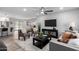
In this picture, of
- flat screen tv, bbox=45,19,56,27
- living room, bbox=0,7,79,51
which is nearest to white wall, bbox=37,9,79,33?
living room, bbox=0,7,79,51

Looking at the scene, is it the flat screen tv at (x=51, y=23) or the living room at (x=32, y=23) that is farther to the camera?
the flat screen tv at (x=51, y=23)

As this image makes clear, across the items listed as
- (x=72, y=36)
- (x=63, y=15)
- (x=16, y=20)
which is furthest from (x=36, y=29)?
(x=63, y=15)

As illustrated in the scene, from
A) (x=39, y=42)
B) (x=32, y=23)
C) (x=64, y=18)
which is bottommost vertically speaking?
(x=39, y=42)

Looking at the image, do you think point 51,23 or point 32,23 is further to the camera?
point 51,23

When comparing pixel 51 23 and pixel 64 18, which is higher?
pixel 64 18

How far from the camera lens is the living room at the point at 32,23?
3.28 m

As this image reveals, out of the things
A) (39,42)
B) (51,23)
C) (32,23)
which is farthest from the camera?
(51,23)

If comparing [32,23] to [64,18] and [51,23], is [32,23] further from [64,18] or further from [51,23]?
[64,18]

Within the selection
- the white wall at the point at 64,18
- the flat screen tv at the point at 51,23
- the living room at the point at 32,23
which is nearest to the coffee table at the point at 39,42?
the living room at the point at 32,23

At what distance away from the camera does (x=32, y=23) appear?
3.41 meters

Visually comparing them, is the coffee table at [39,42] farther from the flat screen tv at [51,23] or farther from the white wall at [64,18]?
the flat screen tv at [51,23]

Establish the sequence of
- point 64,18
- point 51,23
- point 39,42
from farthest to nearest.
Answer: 1. point 64,18
2. point 51,23
3. point 39,42

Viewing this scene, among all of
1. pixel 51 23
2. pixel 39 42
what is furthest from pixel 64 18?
pixel 39 42
